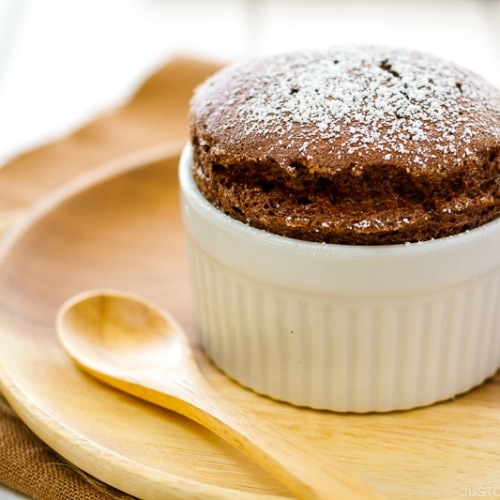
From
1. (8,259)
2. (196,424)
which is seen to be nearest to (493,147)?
(196,424)

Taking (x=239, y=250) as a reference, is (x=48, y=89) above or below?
below

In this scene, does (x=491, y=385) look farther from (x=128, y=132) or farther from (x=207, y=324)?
(x=128, y=132)

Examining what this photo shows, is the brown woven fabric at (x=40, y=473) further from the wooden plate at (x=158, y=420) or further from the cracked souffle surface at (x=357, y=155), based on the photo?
the cracked souffle surface at (x=357, y=155)

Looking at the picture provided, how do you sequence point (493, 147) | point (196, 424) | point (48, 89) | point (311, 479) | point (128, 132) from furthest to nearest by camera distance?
point (48, 89), point (128, 132), point (196, 424), point (493, 147), point (311, 479)

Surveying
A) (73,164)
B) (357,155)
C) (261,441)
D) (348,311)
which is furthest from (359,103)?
(73,164)

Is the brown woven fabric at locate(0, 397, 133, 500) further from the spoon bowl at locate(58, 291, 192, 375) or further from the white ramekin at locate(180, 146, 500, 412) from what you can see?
the white ramekin at locate(180, 146, 500, 412)

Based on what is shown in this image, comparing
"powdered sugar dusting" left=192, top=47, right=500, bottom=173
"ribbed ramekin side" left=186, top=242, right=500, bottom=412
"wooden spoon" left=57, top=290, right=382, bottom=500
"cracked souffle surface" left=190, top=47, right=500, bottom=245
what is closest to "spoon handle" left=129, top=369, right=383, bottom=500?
"wooden spoon" left=57, top=290, right=382, bottom=500

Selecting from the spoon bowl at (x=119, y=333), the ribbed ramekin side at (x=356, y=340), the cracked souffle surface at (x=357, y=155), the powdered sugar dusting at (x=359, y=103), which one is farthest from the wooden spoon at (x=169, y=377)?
the powdered sugar dusting at (x=359, y=103)
